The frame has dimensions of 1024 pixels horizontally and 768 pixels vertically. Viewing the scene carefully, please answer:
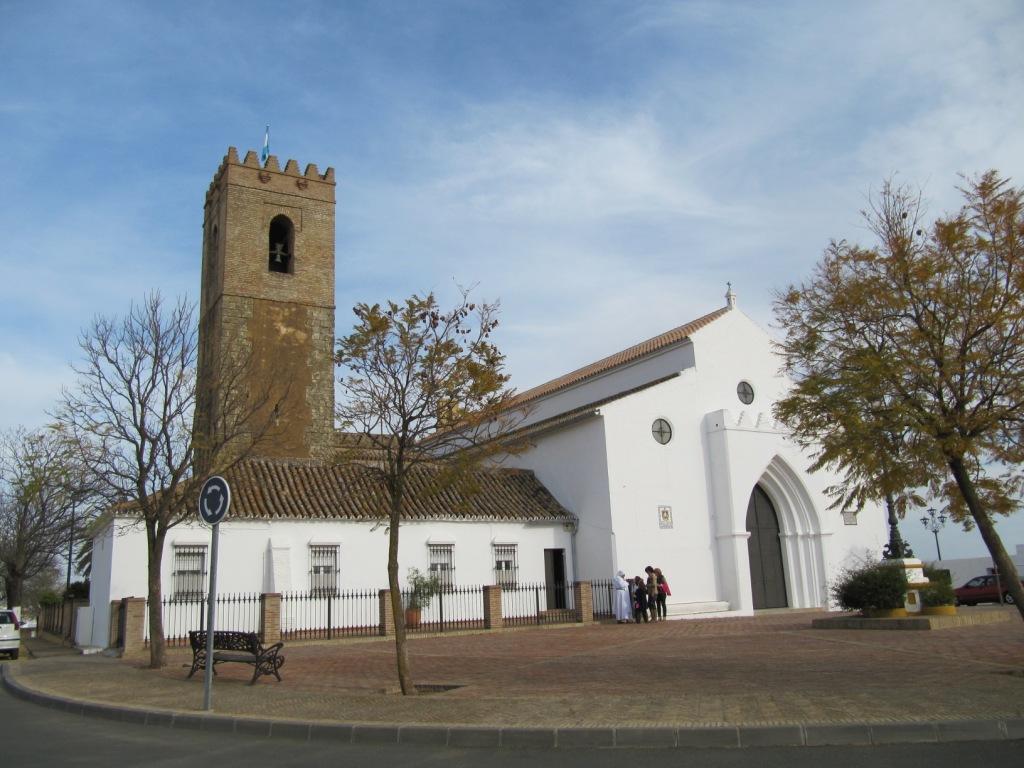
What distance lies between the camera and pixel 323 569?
2366 centimetres

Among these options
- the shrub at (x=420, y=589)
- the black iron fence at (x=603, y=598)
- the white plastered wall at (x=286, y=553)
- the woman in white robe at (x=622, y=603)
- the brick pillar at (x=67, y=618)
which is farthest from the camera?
the brick pillar at (x=67, y=618)

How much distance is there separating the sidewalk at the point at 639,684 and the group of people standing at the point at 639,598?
17.7 ft

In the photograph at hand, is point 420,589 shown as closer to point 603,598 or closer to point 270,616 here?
point 270,616

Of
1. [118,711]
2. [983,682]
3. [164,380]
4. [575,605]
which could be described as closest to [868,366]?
[983,682]

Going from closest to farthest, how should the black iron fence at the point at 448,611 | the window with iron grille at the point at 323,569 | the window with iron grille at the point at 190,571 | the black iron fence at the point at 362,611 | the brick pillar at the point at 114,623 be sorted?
the brick pillar at the point at 114,623 < the black iron fence at the point at 362,611 < the window with iron grille at the point at 190,571 < the black iron fence at the point at 448,611 < the window with iron grille at the point at 323,569

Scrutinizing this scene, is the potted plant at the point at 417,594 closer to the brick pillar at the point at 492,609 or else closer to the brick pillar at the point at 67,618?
the brick pillar at the point at 492,609

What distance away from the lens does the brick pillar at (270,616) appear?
2032cm

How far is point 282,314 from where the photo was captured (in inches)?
1321

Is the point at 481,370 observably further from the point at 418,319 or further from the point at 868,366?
the point at 868,366

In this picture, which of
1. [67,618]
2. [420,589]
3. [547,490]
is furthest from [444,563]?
[67,618]

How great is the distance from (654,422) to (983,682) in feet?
61.5

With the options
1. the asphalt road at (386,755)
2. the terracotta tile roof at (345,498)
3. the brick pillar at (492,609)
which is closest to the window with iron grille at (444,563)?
the terracotta tile roof at (345,498)

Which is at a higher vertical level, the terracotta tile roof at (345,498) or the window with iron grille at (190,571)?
the terracotta tile roof at (345,498)

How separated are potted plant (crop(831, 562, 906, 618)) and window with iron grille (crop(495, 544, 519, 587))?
412 inches
